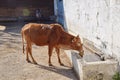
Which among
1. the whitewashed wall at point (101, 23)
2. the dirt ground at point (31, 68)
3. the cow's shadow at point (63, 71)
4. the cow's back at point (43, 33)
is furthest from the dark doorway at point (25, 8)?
the cow's shadow at point (63, 71)

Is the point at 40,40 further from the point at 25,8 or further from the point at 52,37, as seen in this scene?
the point at 25,8

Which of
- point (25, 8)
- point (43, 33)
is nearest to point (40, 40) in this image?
point (43, 33)

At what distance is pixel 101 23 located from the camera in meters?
6.34

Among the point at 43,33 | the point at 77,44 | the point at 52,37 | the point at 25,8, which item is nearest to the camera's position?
the point at 77,44

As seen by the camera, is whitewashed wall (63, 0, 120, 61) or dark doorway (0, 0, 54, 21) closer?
whitewashed wall (63, 0, 120, 61)

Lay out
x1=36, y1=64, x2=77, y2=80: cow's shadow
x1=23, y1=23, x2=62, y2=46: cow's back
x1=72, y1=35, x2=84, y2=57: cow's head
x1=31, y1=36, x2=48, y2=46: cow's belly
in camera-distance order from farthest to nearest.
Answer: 1. x1=31, y1=36, x2=48, y2=46: cow's belly
2. x1=23, y1=23, x2=62, y2=46: cow's back
3. x1=72, y1=35, x2=84, y2=57: cow's head
4. x1=36, y1=64, x2=77, y2=80: cow's shadow

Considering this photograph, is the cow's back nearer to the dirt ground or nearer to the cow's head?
the cow's head

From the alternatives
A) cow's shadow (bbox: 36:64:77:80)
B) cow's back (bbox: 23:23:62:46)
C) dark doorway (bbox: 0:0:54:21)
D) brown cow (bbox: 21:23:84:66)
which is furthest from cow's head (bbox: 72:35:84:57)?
dark doorway (bbox: 0:0:54:21)

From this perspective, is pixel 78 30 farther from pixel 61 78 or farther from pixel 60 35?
pixel 61 78

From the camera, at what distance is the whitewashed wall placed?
5344 mm

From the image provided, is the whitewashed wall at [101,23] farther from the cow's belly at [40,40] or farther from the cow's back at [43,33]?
the cow's belly at [40,40]

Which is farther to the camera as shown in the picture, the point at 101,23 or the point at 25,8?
the point at 25,8

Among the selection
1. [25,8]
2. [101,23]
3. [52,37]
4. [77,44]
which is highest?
[25,8]

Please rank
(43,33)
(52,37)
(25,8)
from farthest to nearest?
(25,8)
(43,33)
(52,37)
